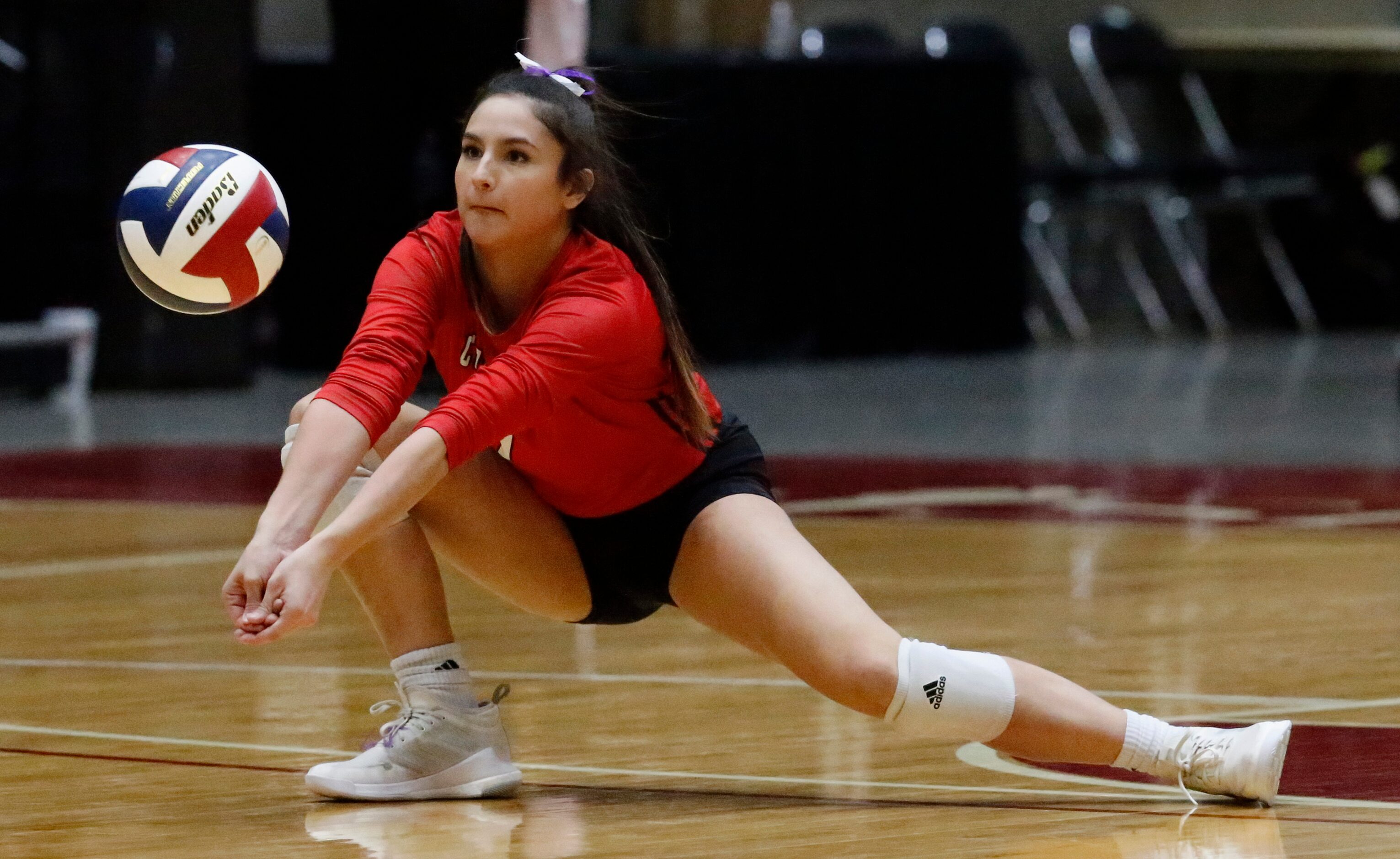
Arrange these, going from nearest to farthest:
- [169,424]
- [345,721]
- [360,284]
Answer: [345,721] < [169,424] < [360,284]

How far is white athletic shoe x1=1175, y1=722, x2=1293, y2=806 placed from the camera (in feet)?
8.74

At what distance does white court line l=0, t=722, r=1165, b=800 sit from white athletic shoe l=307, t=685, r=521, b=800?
0.50 feet

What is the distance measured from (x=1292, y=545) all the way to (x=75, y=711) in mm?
2867

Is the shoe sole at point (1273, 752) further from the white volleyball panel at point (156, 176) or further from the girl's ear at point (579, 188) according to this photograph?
the white volleyball panel at point (156, 176)

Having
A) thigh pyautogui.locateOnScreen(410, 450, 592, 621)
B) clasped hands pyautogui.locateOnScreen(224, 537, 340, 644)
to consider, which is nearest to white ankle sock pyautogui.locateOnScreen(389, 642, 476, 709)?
thigh pyautogui.locateOnScreen(410, 450, 592, 621)

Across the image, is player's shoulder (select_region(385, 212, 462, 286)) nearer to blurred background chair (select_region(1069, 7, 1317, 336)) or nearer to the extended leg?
→ the extended leg

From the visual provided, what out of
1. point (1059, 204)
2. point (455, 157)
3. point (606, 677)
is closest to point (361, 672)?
point (606, 677)

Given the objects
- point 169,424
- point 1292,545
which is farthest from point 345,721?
point 169,424

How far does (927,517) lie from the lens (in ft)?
19.1

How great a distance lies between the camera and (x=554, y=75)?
2896mm

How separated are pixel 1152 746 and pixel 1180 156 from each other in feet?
35.0

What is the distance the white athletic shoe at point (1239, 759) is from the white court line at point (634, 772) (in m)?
0.09

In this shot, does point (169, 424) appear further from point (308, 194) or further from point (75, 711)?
point (75, 711)

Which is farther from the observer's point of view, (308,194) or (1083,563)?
(308,194)
